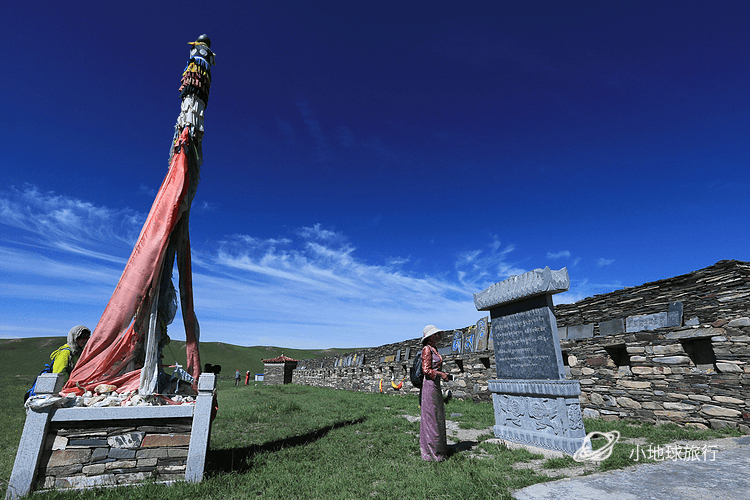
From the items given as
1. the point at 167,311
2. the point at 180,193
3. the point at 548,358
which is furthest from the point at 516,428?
the point at 180,193

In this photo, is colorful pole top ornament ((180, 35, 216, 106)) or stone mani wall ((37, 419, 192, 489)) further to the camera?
colorful pole top ornament ((180, 35, 216, 106))

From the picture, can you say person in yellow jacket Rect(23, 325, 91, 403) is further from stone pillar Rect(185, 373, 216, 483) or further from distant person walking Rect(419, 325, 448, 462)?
distant person walking Rect(419, 325, 448, 462)

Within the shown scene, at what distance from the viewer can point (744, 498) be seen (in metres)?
2.71

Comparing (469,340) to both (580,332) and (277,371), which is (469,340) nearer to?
(580,332)

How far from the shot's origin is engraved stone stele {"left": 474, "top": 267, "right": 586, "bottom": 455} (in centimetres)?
476

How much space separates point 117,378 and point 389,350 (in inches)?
517

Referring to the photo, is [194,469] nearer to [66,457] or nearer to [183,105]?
[66,457]

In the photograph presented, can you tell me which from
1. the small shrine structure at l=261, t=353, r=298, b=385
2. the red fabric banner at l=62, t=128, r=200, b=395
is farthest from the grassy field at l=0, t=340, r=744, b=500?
the small shrine structure at l=261, t=353, r=298, b=385

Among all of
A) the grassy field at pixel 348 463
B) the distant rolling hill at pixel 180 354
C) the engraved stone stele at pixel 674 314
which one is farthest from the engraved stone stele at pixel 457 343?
the distant rolling hill at pixel 180 354

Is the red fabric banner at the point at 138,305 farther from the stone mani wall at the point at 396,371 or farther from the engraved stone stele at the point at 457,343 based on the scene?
the engraved stone stele at the point at 457,343

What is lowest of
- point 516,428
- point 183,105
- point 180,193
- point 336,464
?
point 336,464

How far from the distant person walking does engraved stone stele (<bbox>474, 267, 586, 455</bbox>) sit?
1.51 metres

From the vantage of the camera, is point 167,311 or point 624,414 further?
point 624,414

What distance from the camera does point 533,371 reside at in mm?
5367
